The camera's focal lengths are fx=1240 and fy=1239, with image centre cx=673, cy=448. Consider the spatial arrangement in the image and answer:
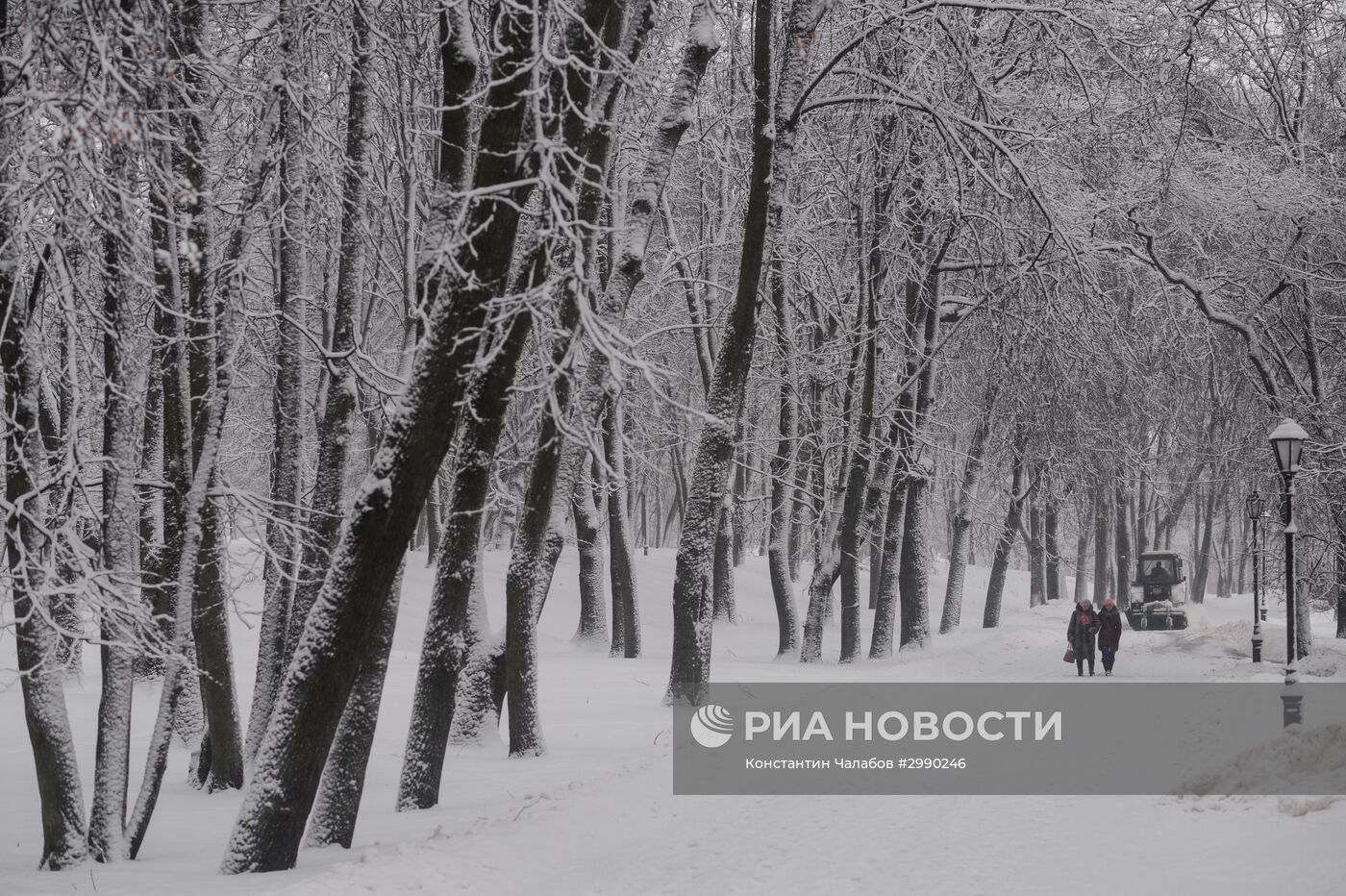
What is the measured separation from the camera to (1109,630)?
74.5 feet

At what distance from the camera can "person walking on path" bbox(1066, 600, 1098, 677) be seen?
22.2 metres

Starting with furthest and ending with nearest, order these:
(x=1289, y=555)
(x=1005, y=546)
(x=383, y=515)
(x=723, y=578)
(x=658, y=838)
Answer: (x=1005, y=546) < (x=723, y=578) < (x=1289, y=555) < (x=658, y=838) < (x=383, y=515)

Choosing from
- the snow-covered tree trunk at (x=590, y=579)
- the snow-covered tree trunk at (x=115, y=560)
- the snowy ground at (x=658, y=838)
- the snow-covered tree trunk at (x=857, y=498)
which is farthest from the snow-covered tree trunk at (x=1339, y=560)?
the snow-covered tree trunk at (x=115, y=560)

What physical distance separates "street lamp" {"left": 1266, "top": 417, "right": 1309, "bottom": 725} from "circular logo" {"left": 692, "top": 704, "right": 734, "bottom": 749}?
21.3ft

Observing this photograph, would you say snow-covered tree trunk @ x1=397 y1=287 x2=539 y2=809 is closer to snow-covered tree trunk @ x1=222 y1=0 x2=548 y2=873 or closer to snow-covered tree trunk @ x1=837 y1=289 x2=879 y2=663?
snow-covered tree trunk @ x1=222 y1=0 x2=548 y2=873

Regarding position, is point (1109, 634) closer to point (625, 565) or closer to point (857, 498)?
point (857, 498)

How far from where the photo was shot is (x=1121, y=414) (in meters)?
26.9

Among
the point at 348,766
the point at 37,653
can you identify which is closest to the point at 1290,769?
the point at 348,766

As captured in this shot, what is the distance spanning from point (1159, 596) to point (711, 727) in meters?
29.7

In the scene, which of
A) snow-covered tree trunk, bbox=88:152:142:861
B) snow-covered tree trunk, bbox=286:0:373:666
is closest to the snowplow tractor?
snow-covered tree trunk, bbox=286:0:373:666

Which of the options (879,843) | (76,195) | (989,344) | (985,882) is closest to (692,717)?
(879,843)

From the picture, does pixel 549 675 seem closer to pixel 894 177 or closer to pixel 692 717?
pixel 692 717


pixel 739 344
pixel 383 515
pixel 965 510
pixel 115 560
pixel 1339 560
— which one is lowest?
pixel 1339 560

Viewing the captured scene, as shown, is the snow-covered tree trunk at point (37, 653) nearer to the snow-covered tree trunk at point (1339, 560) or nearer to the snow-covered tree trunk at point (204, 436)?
the snow-covered tree trunk at point (204, 436)
